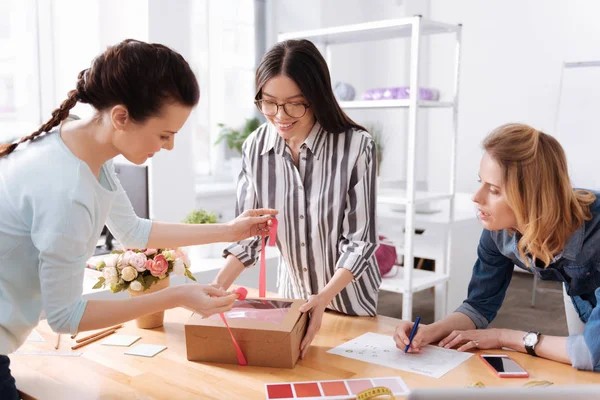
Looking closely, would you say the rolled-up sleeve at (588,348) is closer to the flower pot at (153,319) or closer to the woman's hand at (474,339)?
the woman's hand at (474,339)

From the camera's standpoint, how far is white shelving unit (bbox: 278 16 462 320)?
3238mm

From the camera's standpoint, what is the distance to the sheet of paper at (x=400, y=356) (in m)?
1.47

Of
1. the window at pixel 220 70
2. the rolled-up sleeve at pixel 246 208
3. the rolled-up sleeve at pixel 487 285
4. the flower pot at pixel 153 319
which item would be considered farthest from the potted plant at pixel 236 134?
the rolled-up sleeve at pixel 487 285

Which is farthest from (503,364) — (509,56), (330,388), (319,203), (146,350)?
(509,56)

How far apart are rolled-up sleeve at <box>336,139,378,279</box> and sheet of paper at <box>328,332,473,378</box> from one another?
0.27m

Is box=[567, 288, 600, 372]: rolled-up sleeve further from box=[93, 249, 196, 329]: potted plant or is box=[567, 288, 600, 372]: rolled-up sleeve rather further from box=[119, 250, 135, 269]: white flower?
box=[119, 250, 135, 269]: white flower

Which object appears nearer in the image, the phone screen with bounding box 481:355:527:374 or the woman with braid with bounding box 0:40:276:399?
the woman with braid with bounding box 0:40:276:399

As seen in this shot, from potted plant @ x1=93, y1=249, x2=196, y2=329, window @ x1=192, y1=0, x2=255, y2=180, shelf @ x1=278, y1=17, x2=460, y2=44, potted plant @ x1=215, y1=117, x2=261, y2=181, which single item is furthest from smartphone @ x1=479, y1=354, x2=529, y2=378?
window @ x1=192, y1=0, x2=255, y2=180

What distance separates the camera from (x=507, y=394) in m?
0.79

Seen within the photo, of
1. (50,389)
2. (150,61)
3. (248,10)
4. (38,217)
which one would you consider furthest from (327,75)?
(248,10)

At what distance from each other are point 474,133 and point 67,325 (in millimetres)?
5593

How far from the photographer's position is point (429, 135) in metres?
6.57

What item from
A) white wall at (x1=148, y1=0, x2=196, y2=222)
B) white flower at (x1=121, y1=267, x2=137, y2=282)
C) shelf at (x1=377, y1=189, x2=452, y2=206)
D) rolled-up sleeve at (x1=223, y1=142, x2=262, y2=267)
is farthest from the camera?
white wall at (x1=148, y1=0, x2=196, y2=222)

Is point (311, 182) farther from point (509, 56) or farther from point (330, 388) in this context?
point (509, 56)
